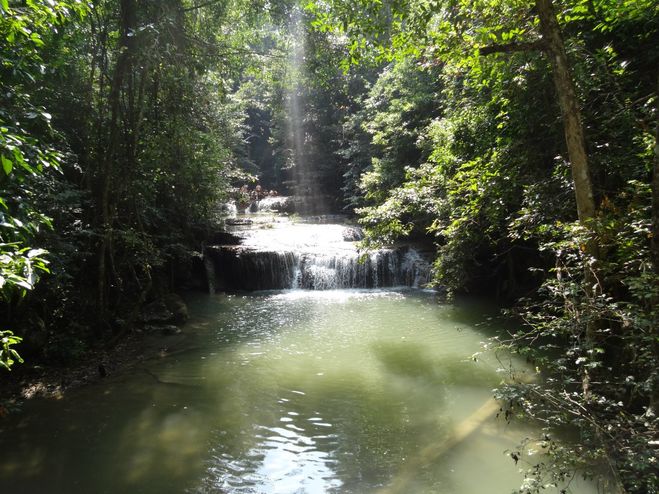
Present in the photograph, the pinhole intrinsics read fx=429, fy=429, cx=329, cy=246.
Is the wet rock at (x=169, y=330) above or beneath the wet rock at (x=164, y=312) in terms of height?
beneath

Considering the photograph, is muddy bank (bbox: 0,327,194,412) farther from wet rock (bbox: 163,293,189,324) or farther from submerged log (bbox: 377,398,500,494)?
submerged log (bbox: 377,398,500,494)

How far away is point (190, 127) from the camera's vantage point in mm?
9945

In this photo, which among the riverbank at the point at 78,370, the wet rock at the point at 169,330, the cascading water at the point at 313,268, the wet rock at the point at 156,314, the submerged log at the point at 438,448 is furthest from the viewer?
the cascading water at the point at 313,268

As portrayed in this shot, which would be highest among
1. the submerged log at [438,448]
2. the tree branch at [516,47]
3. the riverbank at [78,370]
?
the tree branch at [516,47]

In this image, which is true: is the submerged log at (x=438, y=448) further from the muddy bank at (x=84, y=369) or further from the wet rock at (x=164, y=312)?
the wet rock at (x=164, y=312)

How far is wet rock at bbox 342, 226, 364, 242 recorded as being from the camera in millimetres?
17413

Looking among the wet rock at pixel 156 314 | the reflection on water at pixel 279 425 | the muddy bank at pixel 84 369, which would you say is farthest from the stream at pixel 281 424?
the wet rock at pixel 156 314

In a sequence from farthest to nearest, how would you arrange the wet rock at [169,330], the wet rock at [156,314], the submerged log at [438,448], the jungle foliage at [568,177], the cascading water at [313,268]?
the cascading water at [313,268] < the wet rock at [156,314] < the wet rock at [169,330] < the submerged log at [438,448] < the jungle foliage at [568,177]

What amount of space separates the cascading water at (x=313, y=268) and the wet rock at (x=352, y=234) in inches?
91.6

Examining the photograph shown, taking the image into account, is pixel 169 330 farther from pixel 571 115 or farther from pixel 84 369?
pixel 571 115

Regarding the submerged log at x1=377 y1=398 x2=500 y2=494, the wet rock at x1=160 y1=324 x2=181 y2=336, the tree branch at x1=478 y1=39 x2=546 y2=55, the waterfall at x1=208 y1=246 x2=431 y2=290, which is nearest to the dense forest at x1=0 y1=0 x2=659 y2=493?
the tree branch at x1=478 y1=39 x2=546 y2=55

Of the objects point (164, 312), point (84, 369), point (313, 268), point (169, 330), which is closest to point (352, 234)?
point (313, 268)

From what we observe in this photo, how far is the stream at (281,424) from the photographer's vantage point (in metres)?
4.25

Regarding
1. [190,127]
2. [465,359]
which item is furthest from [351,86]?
[465,359]
